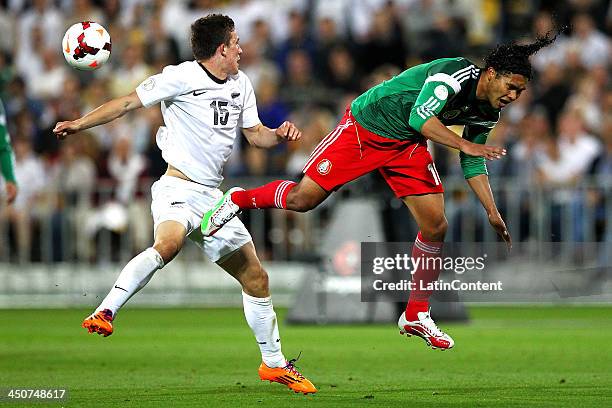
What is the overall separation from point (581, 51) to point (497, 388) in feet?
38.1

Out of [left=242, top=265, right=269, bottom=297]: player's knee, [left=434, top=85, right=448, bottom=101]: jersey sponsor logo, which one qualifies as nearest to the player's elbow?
[left=434, top=85, right=448, bottom=101]: jersey sponsor logo

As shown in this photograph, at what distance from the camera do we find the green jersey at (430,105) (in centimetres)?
1024

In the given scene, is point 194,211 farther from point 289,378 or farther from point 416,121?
point 416,121

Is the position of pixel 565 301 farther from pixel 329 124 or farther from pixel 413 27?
pixel 413 27

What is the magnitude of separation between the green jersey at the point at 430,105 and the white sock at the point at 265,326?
1753 mm

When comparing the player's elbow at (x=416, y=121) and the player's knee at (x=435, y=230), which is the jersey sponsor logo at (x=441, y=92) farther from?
the player's knee at (x=435, y=230)

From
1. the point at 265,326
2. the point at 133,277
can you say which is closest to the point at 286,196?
the point at 265,326

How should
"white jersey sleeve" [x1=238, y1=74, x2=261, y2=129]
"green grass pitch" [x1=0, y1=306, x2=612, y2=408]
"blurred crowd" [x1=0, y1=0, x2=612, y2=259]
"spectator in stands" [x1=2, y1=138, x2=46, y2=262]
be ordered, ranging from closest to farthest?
1. "green grass pitch" [x1=0, y1=306, x2=612, y2=408]
2. "white jersey sleeve" [x1=238, y1=74, x2=261, y2=129]
3. "blurred crowd" [x1=0, y1=0, x2=612, y2=259]
4. "spectator in stands" [x1=2, y1=138, x2=46, y2=262]

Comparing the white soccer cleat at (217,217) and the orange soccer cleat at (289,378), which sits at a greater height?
the white soccer cleat at (217,217)

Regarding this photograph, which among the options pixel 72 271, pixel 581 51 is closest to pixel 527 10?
pixel 581 51

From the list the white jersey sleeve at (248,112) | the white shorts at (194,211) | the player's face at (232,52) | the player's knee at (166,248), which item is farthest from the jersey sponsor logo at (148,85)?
the player's knee at (166,248)

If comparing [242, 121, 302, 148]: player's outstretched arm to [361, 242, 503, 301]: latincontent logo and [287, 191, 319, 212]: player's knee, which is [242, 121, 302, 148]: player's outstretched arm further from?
[361, 242, 503, 301]: latincontent logo

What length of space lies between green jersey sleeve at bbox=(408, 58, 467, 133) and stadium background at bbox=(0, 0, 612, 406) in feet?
21.2

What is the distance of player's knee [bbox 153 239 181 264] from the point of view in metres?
9.96
